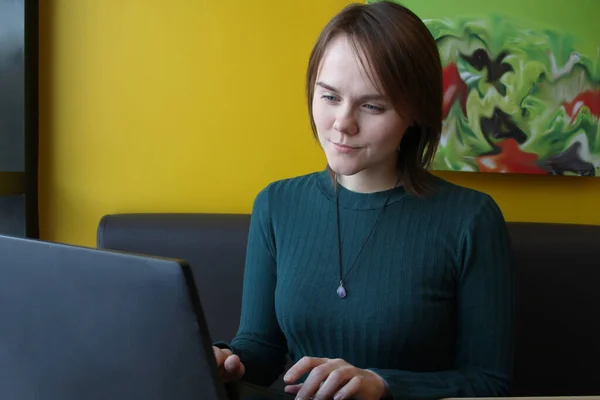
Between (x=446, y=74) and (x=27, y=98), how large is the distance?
106 centimetres

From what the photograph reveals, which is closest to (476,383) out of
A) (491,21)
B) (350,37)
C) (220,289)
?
(350,37)

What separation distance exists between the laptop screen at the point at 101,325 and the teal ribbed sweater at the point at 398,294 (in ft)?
1.58

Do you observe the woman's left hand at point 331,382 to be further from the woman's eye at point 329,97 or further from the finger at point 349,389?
the woman's eye at point 329,97

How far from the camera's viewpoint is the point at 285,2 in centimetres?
155

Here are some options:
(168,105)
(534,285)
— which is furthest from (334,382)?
(168,105)

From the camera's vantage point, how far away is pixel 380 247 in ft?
3.43

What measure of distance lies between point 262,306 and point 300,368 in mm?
393

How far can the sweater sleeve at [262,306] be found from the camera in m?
1.07

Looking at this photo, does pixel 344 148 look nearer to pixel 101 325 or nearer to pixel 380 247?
pixel 380 247

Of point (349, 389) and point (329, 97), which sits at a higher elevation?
point (329, 97)

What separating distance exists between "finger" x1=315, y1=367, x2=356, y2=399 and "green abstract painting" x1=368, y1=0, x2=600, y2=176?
0.94 metres

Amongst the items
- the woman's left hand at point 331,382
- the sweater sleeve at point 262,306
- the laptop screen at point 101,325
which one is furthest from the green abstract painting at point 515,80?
the laptop screen at point 101,325

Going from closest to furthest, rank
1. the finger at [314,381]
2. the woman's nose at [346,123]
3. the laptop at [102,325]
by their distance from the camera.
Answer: the laptop at [102,325], the finger at [314,381], the woman's nose at [346,123]

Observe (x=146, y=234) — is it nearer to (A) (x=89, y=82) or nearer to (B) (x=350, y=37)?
(A) (x=89, y=82)
